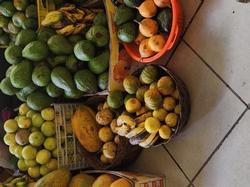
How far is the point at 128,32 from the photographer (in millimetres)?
1412

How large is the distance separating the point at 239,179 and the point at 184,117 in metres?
0.28

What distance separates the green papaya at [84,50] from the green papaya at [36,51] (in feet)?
0.45

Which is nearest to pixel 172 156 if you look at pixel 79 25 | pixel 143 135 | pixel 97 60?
pixel 143 135

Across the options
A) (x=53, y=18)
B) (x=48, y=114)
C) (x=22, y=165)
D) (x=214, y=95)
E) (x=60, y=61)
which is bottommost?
(x=22, y=165)

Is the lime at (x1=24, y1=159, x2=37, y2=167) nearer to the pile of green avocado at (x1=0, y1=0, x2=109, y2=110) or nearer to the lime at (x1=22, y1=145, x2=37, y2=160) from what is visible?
the lime at (x1=22, y1=145, x2=37, y2=160)

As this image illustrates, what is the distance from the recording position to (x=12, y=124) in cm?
170

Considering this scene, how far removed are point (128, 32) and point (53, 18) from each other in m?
0.35

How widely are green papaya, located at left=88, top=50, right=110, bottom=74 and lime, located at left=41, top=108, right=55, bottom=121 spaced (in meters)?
0.32

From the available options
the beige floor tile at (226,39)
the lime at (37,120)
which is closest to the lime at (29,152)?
the lime at (37,120)

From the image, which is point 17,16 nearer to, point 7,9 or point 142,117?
point 7,9

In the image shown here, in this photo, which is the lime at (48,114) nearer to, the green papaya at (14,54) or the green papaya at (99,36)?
the green papaya at (14,54)

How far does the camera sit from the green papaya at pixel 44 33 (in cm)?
153

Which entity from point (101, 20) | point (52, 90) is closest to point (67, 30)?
point (101, 20)

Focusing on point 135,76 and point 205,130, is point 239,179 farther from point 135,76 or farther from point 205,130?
point 135,76
